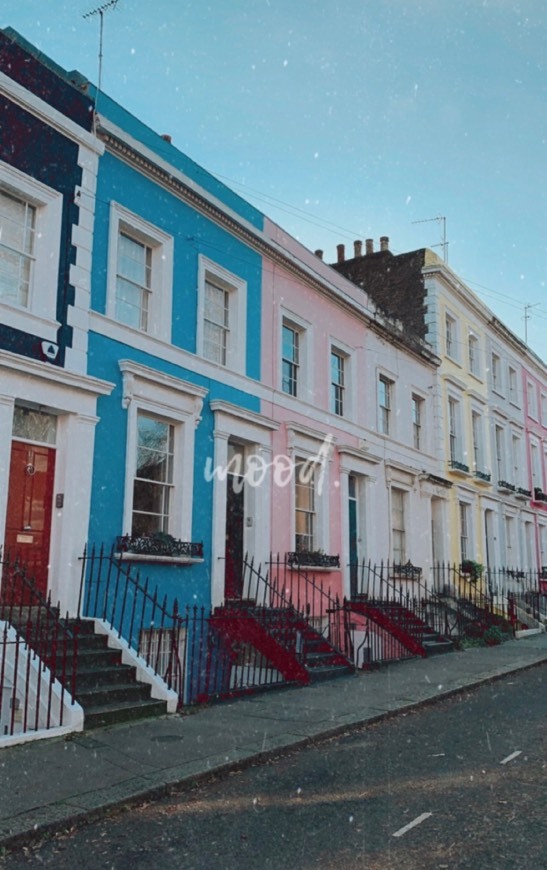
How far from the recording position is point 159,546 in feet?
37.6

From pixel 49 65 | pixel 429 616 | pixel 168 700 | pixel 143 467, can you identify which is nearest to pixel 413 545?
pixel 429 616

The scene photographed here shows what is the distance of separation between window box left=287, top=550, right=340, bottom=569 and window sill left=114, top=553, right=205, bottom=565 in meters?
2.82

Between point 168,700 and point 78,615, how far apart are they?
1.55 metres

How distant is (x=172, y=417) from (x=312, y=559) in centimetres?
468

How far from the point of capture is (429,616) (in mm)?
18578

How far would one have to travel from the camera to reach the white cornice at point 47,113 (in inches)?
401

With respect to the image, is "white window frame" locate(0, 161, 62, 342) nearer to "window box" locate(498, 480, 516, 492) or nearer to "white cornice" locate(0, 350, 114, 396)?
"white cornice" locate(0, 350, 114, 396)

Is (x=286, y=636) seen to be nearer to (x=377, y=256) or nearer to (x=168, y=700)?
(x=168, y=700)

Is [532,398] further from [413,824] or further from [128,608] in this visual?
Answer: [413,824]

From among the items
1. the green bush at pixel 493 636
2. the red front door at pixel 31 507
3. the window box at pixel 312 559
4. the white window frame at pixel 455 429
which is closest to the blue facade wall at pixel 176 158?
the red front door at pixel 31 507

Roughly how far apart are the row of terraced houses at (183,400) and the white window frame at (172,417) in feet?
0.10

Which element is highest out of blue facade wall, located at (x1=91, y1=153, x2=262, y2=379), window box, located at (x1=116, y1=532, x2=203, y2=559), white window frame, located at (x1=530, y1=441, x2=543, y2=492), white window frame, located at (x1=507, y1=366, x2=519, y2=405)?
white window frame, located at (x1=507, y1=366, x2=519, y2=405)

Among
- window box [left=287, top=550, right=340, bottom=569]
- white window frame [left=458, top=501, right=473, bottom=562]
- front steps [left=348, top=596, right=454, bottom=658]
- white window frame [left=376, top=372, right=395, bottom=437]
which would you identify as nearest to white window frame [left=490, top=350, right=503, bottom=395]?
white window frame [left=458, top=501, right=473, bottom=562]

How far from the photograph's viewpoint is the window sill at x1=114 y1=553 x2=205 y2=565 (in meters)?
10.8
